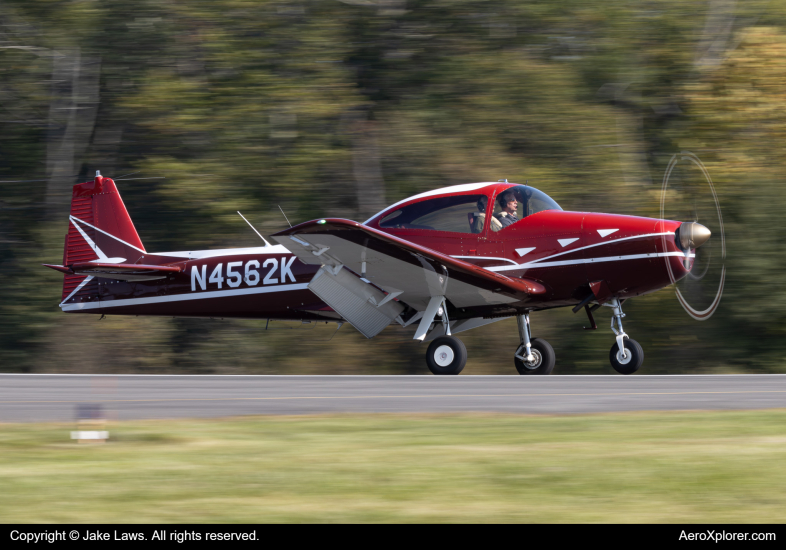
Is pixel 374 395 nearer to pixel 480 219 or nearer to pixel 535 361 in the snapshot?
pixel 480 219

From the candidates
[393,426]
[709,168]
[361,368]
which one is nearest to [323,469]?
[393,426]

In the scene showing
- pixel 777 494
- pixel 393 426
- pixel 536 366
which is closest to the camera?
pixel 777 494

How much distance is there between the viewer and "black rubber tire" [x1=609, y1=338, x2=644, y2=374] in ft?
38.2

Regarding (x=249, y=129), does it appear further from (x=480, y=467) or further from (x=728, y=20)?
(x=480, y=467)

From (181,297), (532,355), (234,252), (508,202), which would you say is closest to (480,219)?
(508,202)

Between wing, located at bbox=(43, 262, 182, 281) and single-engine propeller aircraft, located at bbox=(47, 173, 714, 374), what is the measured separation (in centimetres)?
2

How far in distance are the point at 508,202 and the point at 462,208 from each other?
57cm

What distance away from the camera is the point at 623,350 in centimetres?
1171

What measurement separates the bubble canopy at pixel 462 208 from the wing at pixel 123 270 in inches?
132

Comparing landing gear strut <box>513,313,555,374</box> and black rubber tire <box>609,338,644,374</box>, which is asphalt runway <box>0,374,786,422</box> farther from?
landing gear strut <box>513,313,555,374</box>

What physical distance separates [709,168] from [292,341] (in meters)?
8.38

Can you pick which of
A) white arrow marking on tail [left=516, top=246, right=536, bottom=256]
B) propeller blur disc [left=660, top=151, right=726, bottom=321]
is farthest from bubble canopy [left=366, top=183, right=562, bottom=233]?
propeller blur disc [left=660, top=151, right=726, bottom=321]

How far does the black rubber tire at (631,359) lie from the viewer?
11.6 meters

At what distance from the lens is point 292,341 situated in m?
18.2
